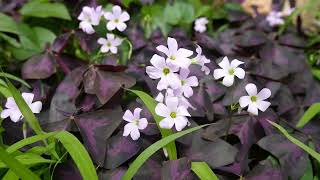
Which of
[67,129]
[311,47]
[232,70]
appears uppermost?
[232,70]

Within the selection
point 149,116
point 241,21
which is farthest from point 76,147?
point 241,21

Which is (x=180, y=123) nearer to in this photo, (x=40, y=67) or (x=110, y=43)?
(x=110, y=43)

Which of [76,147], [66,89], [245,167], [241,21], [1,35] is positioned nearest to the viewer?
[76,147]

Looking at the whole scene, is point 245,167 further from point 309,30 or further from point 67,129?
point 309,30

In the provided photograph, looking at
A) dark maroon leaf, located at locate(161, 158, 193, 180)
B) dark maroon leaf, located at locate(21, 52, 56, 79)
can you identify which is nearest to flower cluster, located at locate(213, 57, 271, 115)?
dark maroon leaf, located at locate(161, 158, 193, 180)

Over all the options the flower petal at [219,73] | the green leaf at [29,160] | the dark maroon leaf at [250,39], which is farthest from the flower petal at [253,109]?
the dark maroon leaf at [250,39]

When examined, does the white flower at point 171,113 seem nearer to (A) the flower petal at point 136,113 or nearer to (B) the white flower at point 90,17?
(A) the flower petal at point 136,113

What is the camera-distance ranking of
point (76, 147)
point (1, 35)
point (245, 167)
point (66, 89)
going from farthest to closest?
point (1, 35) → point (66, 89) → point (245, 167) → point (76, 147)
